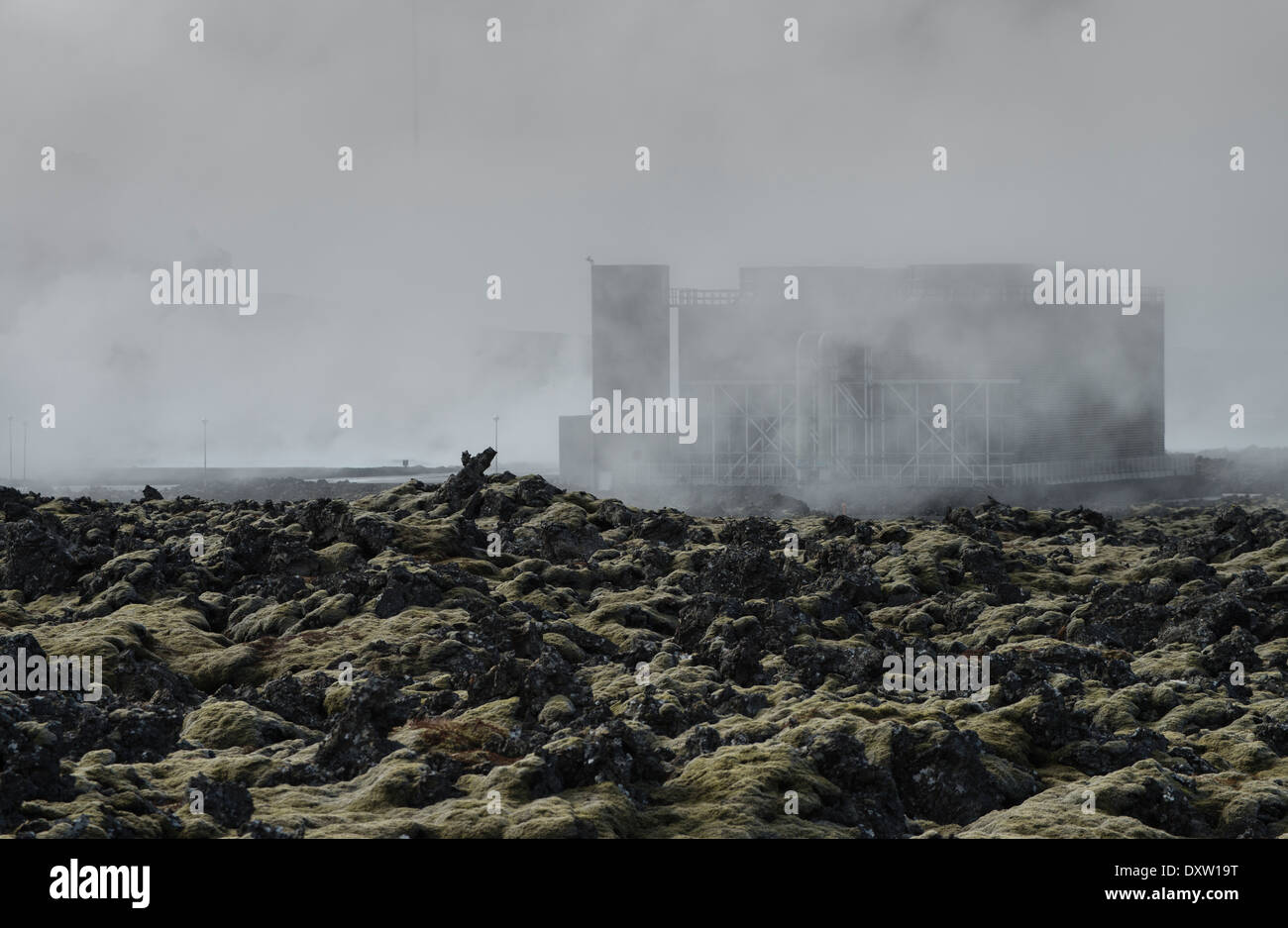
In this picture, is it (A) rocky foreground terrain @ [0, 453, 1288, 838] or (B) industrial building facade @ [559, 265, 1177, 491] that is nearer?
(A) rocky foreground terrain @ [0, 453, 1288, 838]

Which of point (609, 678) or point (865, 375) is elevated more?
point (865, 375)

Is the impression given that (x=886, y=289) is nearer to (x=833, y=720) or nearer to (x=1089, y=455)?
(x=1089, y=455)

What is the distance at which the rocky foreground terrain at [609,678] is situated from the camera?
59.7ft

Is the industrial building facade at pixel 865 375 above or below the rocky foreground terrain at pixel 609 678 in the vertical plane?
above

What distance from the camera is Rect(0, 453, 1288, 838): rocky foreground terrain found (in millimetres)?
18188

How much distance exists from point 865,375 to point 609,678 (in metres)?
89.0

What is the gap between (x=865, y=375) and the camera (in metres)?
112

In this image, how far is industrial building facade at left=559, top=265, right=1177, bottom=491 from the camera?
11338 cm

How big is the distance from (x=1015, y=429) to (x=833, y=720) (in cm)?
9800

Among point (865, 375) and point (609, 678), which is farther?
point (865, 375)

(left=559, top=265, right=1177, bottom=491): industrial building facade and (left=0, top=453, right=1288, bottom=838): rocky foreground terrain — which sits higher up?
(left=559, top=265, right=1177, bottom=491): industrial building facade

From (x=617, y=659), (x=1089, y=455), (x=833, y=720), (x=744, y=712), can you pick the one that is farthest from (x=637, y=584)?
(x=1089, y=455)

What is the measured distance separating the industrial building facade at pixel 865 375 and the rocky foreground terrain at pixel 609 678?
6533 cm

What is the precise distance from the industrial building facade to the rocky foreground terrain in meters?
65.3
